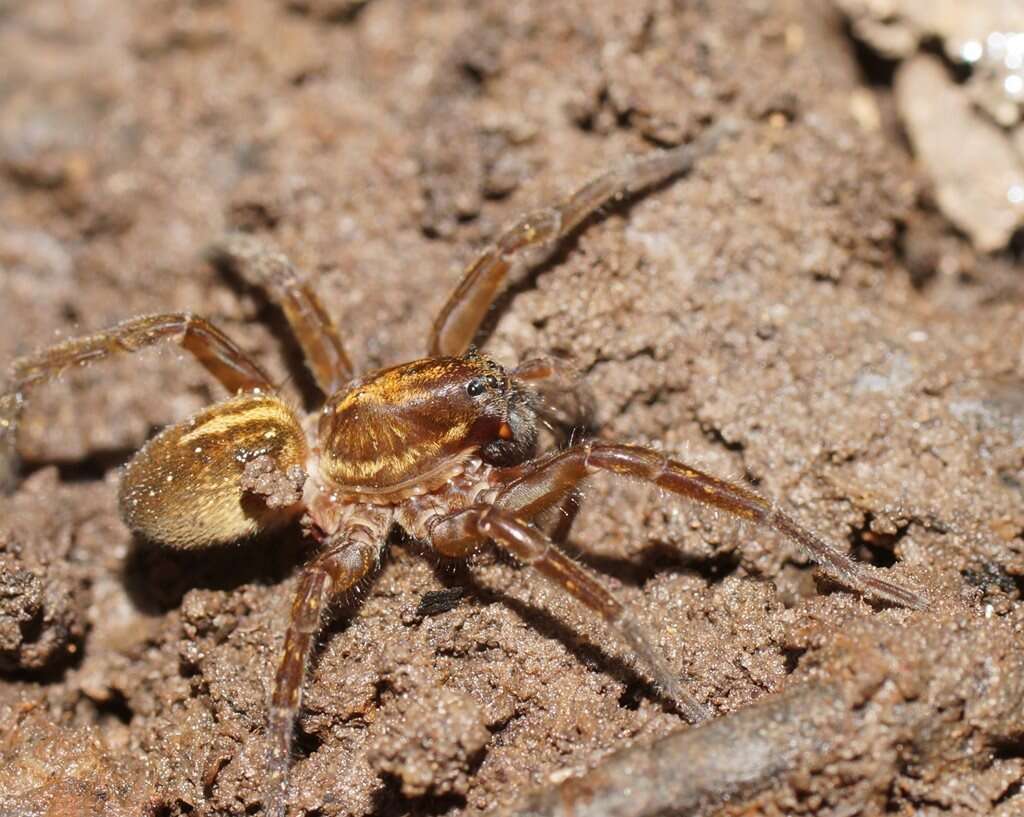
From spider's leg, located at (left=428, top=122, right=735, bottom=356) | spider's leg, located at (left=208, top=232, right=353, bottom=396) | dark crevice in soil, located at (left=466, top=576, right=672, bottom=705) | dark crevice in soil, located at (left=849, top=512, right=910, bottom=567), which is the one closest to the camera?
dark crevice in soil, located at (left=466, top=576, right=672, bottom=705)

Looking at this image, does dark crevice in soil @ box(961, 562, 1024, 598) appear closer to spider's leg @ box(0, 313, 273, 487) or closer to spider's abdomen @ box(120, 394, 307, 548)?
spider's abdomen @ box(120, 394, 307, 548)

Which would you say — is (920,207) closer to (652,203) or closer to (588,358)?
(652,203)

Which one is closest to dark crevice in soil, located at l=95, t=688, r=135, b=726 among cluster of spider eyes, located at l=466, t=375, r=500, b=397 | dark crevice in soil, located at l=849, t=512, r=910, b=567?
cluster of spider eyes, located at l=466, t=375, r=500, b=397

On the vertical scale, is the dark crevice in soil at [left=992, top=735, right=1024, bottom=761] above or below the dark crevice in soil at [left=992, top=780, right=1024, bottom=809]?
above

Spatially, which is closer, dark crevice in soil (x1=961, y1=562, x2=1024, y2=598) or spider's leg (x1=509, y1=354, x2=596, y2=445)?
Result: dark crevice in soil (x1=961, y1=562, x2=1024, y2=598)

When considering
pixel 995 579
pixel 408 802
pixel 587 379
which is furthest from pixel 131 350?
pixel 995 579

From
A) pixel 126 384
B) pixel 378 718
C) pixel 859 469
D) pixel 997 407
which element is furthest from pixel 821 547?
pixel 126 384

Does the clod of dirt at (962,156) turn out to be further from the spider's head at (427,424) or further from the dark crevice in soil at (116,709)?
the dark crevice in soil at (116,709)

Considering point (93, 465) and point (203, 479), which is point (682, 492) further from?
point (93, 465)
